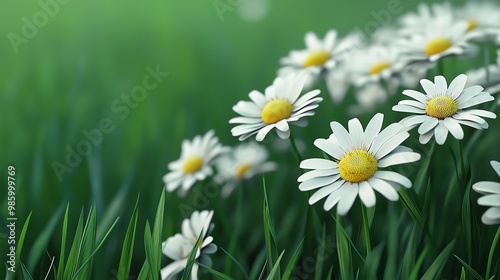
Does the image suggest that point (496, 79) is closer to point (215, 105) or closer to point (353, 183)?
point (353, 183)

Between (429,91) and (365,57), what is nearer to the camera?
(429,91)

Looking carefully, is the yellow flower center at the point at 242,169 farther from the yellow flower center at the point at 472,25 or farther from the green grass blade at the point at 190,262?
the yellow flower center at the point at 472,25

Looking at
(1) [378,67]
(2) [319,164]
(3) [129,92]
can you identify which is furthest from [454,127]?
(3) [129,92]

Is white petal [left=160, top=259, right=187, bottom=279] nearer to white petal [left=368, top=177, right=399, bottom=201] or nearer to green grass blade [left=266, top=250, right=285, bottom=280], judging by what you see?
green grass blade [left=266, top=250, right=285, bottom=280]

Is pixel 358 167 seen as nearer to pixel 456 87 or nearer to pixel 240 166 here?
pixel 456 87

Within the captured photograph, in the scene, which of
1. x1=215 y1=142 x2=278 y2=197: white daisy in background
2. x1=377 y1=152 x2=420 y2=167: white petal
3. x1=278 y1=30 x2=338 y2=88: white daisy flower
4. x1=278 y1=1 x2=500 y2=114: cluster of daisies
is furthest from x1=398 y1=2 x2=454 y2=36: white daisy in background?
x1=377 y1=152 x2=420 y2=167: white petal

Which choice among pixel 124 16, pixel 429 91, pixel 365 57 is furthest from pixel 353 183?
pixel 124 16

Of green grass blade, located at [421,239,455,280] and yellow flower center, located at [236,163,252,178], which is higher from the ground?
yellow flower center, located at [236,163,252,178]

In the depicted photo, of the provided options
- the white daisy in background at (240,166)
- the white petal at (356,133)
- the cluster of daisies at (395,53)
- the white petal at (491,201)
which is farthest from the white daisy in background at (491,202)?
the white daisy in background at (240,166)
